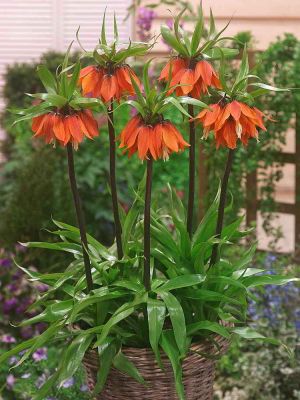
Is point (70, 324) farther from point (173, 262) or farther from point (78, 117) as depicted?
point (78, 117)

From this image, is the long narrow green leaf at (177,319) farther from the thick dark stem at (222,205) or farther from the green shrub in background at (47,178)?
the green shrub in background at (47,178)

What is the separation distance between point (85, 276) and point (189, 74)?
423mm

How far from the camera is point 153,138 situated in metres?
1.42

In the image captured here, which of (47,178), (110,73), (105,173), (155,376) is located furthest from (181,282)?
(105,173)

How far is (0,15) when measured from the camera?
615 cm

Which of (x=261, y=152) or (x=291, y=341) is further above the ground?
(x=261, y=152)

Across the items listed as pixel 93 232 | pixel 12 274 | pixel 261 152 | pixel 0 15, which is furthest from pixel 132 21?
pixel 12 274

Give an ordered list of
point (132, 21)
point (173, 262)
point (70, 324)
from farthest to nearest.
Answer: point (132, 21) → point (173, 262) → point (70, 324)

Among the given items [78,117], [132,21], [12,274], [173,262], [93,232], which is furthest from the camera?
[132,21]

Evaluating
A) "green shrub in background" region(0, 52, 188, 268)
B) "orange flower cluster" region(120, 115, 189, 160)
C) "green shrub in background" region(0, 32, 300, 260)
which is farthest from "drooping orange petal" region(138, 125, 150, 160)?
"green shrub in background" region(0, 32, 300, 260)

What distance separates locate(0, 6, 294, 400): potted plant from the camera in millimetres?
1439

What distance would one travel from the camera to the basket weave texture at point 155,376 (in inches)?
62.1

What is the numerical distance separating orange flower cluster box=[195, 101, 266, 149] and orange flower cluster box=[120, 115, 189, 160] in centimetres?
7

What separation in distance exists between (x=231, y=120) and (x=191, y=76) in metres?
0.11
